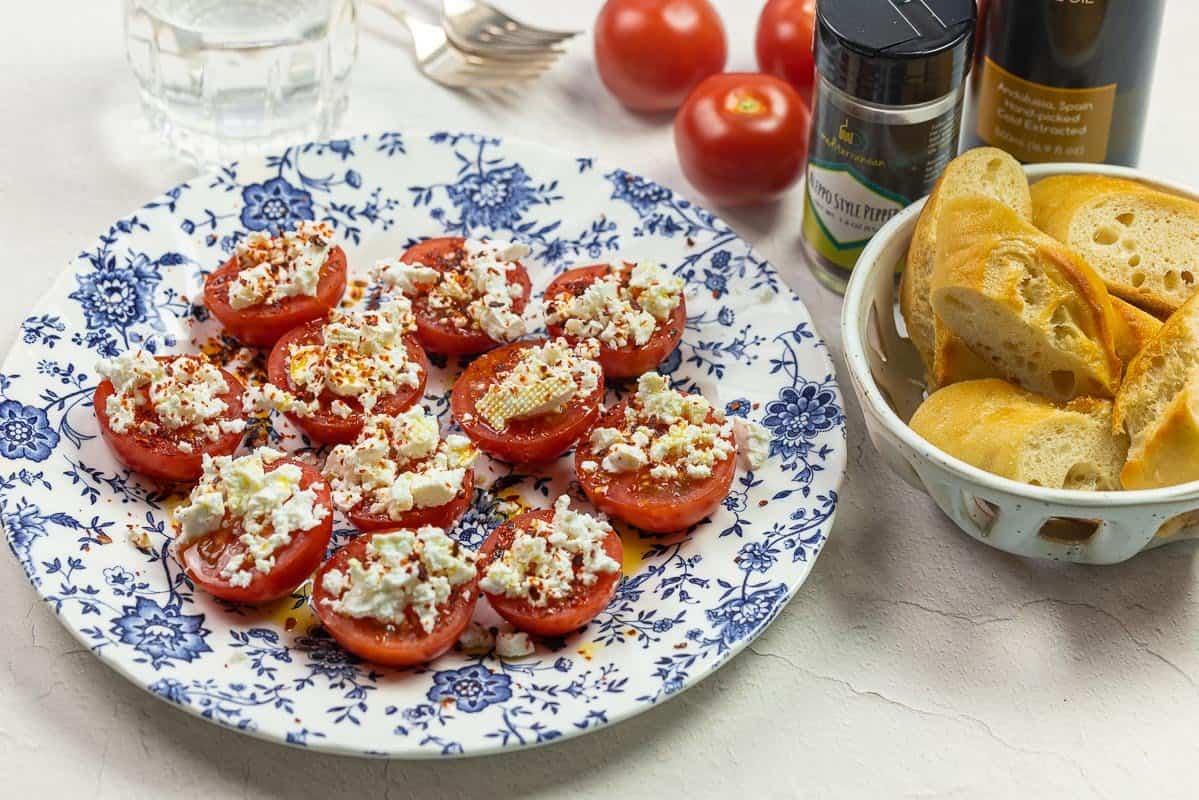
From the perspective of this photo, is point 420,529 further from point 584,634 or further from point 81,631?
point 81,631

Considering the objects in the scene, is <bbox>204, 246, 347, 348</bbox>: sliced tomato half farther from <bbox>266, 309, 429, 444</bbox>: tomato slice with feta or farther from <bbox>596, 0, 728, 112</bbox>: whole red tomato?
<bbox>596, 0, 728, 112</bbox>: whole red tomato

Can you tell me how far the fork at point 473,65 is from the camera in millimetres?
3311

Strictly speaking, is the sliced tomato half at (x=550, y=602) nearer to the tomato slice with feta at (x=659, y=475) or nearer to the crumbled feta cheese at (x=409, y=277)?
the tomato slice with feta at (x=659, y=475)

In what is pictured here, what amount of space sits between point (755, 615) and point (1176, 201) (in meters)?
1.02

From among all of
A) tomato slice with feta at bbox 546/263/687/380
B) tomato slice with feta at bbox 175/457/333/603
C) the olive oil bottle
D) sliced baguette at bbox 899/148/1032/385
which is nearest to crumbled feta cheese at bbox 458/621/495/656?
tomato slice with feta at bbox 175/457/333/603

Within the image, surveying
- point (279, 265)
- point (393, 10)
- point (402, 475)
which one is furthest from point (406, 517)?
point (393, 10)

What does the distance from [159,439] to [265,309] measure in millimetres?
353

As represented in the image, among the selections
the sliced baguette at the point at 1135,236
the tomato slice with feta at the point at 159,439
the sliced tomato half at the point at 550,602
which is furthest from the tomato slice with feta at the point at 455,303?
the sliced baguette at the point at 1135,236

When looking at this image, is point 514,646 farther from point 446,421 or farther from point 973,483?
point 973,483

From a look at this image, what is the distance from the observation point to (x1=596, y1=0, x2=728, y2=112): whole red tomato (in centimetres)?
318

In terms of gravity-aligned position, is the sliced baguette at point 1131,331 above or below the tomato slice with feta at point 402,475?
above

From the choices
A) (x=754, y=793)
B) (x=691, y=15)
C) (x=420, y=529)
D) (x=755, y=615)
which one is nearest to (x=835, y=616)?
(x=755, y=615)

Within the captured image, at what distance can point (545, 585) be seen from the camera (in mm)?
2068

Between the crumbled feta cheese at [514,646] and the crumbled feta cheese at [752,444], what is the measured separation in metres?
0.52
